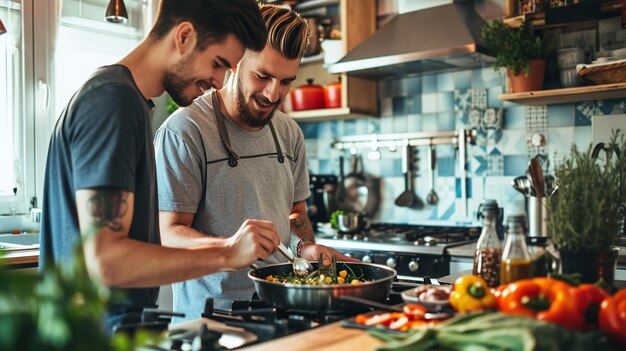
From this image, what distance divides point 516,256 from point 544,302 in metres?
0.23

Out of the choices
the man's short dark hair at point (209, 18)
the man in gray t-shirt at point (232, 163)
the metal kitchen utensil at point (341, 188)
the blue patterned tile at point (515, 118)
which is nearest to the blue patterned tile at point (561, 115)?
the blue patterned tile at point (515, 118)

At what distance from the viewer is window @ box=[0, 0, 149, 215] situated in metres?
3.47

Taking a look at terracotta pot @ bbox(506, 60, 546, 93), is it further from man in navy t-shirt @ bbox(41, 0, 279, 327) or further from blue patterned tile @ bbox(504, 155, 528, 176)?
man in navy t-shirt @ bbox(41, 0, 279, 327)

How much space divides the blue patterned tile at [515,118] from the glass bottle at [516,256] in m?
2.26

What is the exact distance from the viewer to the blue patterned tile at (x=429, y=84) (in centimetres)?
387

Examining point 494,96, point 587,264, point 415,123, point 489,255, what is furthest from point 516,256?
point 415,123

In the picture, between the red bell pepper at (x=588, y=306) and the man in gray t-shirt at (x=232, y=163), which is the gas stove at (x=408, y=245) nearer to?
the man in gray t-shirt at (x=232, y=163)

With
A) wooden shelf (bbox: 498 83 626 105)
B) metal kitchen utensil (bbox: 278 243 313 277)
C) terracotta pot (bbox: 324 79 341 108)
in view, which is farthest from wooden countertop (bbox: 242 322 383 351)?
terracotta pot (bbox: 324 79 341 108)

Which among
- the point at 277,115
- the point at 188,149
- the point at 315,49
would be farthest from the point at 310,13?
the point at 188,149

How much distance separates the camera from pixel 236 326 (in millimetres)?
1383

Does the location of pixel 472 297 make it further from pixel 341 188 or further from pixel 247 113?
pixel 341 188

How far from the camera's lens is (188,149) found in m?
1.96

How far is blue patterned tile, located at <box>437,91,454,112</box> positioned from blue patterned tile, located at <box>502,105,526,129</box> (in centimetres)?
33

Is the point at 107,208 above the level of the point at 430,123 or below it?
below
